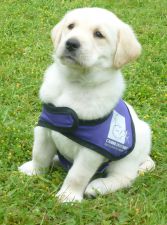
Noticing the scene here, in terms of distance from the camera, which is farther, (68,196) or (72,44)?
(68,196)

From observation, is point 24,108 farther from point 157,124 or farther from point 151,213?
point 151,213

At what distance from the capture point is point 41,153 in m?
4.62

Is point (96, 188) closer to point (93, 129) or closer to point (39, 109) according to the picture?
point (93, 129)

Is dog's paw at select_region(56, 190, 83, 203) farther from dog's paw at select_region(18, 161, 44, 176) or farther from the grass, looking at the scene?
dog's paw at select_region(18, 161, 44, 176)

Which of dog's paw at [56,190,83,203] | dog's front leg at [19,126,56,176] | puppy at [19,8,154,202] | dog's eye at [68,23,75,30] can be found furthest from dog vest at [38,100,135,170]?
dog's eye at [68,23,75,30]

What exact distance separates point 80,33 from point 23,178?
46.3 inches

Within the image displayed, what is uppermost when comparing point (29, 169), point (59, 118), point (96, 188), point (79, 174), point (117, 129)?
point (59, 118)

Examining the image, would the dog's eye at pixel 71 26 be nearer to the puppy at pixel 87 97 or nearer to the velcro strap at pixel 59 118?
the puppy at pixel 87 97

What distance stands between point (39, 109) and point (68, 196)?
6.54ft

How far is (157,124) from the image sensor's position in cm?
586

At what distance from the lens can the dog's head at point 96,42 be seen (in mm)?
4133

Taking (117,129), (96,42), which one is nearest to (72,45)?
(96,42)

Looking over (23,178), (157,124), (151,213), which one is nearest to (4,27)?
(157,124)

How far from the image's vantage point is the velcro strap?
422 cm
